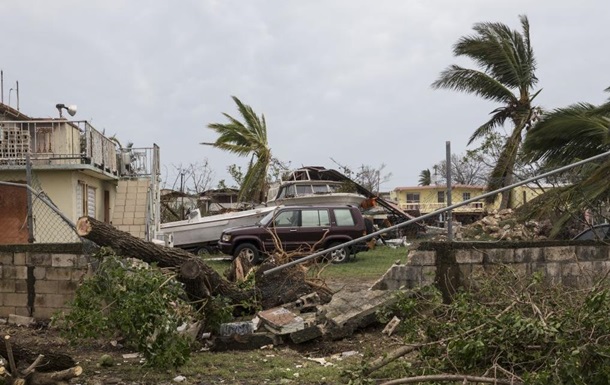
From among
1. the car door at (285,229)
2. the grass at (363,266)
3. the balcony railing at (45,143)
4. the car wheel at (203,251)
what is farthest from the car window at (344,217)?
the balcony railing at (45,143)

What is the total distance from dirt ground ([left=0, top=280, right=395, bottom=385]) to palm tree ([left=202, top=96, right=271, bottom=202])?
19102 mm

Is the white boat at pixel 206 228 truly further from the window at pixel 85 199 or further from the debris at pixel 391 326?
the debris at pixel 391 326

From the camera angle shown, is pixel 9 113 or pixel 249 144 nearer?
pixel 9 113

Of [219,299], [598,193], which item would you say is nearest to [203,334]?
[219,299]

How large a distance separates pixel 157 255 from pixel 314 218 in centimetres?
999

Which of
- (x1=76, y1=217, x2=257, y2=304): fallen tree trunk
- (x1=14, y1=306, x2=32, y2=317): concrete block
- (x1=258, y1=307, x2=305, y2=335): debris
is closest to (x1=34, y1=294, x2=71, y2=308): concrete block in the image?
(x1=14, y1=306, x2=32, y2=317): concrete block

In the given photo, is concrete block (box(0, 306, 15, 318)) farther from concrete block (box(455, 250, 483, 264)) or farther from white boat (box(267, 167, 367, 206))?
A: white boat (box(267, 167, 367, 206))

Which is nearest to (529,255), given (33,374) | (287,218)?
(33,374)

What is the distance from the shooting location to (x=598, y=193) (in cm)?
1027

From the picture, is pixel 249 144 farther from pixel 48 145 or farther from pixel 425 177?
pixel 425 177

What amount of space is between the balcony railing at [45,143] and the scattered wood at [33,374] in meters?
11.1

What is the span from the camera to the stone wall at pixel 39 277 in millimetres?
9211

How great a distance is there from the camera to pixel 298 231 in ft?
58.1

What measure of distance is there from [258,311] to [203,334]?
3.21ft
